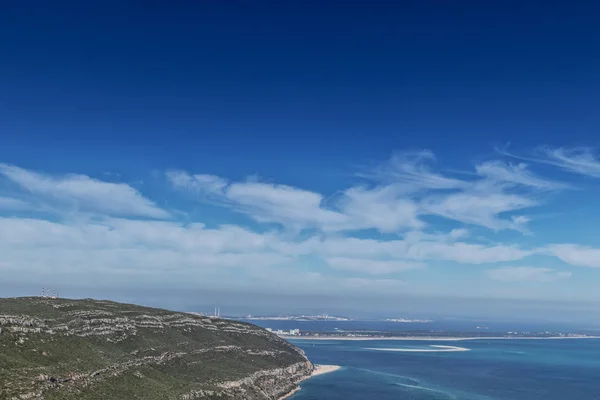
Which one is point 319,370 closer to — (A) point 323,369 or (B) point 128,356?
(A) point 323,369

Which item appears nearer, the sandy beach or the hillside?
the hillside

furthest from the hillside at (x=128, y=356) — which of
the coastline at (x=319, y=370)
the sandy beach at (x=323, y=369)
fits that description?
the sandy beach at (x=323, y=369)

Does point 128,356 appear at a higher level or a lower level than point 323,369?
higher

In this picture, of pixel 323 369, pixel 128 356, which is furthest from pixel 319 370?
pixel 128 356

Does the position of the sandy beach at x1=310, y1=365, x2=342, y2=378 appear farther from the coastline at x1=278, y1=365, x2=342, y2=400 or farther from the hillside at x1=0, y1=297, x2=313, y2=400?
the hillside at x1=0, y1=297, x2=313, y2=400

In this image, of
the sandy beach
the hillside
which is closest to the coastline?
the sandy beach

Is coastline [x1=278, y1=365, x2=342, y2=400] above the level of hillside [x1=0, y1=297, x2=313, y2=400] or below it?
below

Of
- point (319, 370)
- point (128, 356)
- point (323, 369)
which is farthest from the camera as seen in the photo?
point (323, 369)

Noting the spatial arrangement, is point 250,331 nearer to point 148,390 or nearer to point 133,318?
point 133,318
